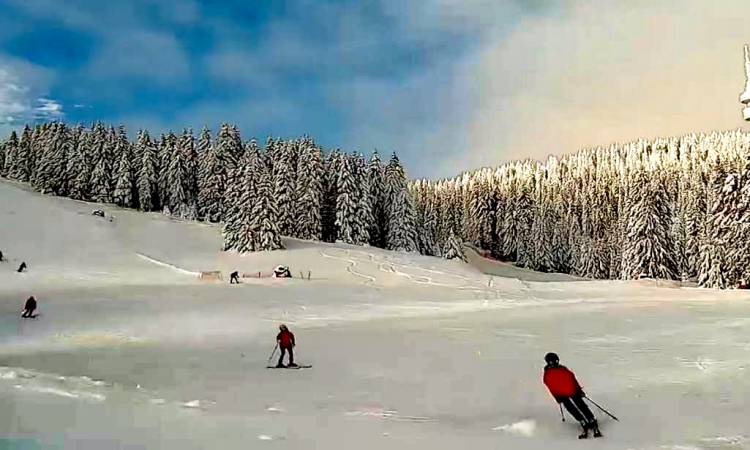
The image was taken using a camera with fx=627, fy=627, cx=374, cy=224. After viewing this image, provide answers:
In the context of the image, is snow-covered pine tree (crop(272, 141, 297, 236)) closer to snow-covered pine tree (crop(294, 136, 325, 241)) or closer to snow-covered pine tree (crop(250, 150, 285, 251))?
snow-covered pine tree (crop(294, 136, 325, 241))

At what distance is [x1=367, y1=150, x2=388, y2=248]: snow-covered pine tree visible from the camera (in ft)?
261

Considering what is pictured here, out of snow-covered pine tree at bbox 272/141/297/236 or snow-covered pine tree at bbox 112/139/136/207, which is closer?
snow-covered pine tree at bbox 272/141/297/236

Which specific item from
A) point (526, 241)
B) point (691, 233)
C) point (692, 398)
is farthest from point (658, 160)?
point (692, 398)

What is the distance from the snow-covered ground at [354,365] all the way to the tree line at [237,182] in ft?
65.8

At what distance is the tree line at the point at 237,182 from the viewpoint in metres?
65.1

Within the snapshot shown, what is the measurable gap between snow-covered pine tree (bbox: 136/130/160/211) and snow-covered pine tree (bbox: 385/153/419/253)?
35.7 m

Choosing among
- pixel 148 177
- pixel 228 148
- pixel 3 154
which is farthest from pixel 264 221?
pixel 3 154

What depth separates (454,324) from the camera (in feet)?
89.6

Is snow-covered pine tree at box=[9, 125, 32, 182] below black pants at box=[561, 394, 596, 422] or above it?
above

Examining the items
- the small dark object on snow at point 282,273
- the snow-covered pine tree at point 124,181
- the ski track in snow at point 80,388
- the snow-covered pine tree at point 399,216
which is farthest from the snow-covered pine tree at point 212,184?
the ski track in snow at point 80,388

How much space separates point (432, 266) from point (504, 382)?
142 feet

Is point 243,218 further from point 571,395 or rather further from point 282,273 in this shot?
point 571,395

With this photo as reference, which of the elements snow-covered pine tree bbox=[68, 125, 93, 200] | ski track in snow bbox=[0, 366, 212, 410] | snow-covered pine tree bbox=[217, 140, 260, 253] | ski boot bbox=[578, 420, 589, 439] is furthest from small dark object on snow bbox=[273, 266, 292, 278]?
snow-covered pine tree bbox=[68, 125, 93, 200]

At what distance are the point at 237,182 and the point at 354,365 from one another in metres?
54.5
